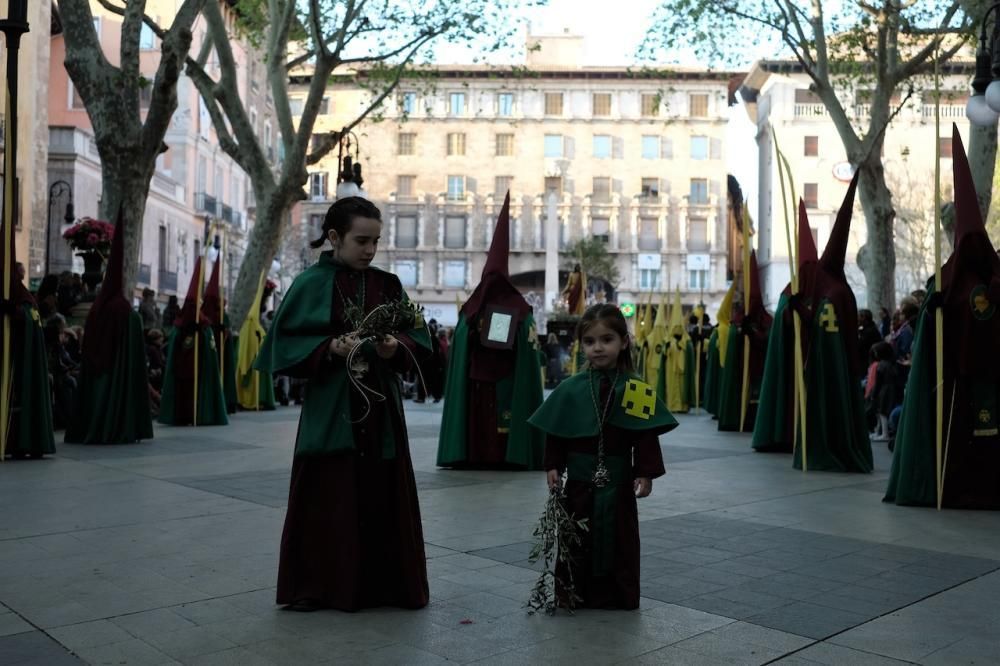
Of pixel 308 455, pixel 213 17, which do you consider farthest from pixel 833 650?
pixel 213 17

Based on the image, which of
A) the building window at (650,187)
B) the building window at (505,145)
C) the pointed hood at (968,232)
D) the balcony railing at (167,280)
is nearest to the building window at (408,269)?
the building window at (505,145)

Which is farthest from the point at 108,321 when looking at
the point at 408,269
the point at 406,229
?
the point at 406,229

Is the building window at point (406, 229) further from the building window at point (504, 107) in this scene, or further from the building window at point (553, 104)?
the building window at point (553, 104)

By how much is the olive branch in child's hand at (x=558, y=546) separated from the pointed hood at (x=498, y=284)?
5.82 m

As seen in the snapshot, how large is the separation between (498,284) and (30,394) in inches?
183

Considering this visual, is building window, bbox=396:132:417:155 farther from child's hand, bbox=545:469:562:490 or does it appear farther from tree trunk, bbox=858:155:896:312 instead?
child's hand, bbox=545:469:562:490

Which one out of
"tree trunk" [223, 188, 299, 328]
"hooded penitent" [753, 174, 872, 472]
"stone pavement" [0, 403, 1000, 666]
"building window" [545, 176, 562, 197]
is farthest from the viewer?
"building window" [545, 176, 562, 197]

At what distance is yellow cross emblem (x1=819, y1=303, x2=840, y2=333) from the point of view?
34.6 feet

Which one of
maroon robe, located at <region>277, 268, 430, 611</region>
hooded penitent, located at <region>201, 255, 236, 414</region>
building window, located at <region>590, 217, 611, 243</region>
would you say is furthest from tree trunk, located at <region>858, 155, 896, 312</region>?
building window, located at <region>590, 217, 611, 243</region>

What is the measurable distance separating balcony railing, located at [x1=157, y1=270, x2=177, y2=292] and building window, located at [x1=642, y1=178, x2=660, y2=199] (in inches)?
1479

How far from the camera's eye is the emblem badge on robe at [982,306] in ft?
26.5

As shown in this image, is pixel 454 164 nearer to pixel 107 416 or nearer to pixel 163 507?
pixel 107 416

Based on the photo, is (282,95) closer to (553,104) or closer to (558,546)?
(558,546)

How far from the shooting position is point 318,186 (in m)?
76.1
